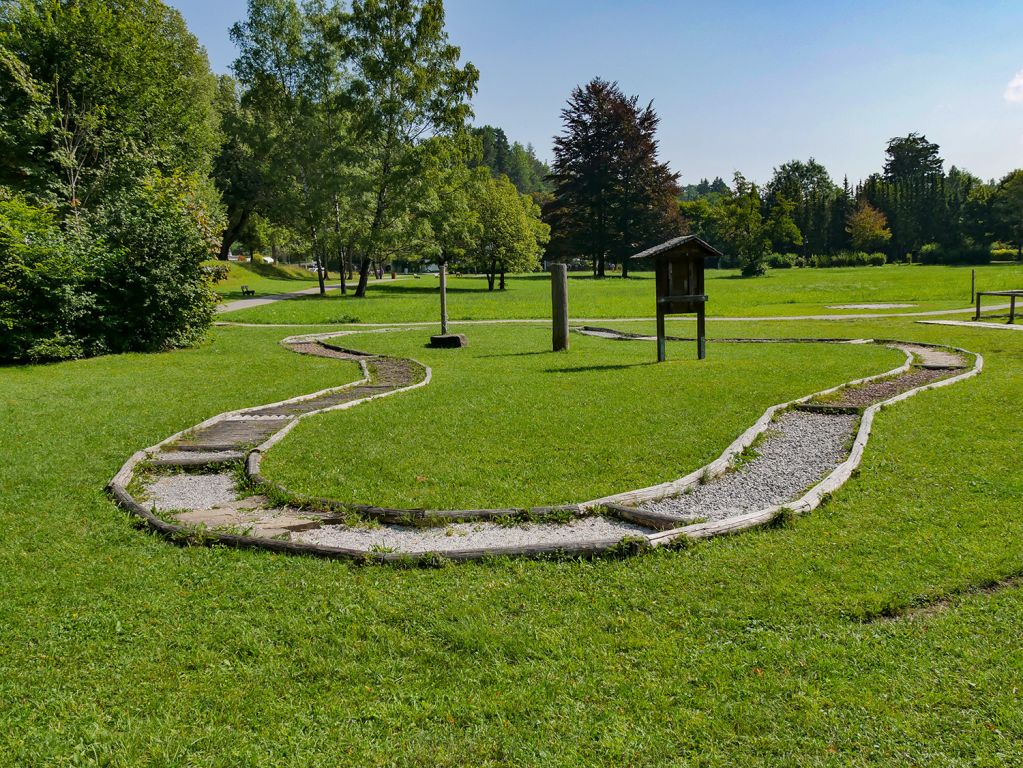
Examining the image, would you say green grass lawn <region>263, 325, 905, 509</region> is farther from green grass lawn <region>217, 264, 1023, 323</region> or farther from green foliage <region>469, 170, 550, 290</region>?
green foliage <region>469, 170, 550, 290</region>

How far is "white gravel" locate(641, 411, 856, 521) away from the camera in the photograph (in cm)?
561

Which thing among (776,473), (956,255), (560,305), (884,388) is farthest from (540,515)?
(956,255)

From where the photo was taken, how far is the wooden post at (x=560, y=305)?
16125 mm

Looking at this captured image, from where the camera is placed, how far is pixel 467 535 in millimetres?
5074

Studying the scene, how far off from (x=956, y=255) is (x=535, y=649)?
83.0m

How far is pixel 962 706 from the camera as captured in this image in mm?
2945

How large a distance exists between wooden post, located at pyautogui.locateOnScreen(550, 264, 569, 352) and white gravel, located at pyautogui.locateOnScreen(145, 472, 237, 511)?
10590 mm

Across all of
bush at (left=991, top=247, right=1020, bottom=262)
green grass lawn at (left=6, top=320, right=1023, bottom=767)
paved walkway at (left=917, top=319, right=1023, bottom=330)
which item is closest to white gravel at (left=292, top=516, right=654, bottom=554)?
green grass lawn at (left=6, top=320, right=1023, bottom=767)

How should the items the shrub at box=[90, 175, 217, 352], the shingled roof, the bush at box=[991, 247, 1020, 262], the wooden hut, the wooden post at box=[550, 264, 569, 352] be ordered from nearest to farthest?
the shingled roof → the wooden hut → the wooden post at box=[550, 264, 569, 352] → the shrub at box=[90, 175, 217, 352] → the bush at box=[991, 247, 1020, 262]

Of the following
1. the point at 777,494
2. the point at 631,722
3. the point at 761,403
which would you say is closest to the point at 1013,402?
the point at 761,403

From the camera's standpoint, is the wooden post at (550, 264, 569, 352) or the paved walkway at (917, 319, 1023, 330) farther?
the paved walkway at (917, 319, 1023, 330)

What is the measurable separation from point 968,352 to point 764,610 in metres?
13.3

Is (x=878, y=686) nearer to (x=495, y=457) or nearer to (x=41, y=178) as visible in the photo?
(x=495, y=457)

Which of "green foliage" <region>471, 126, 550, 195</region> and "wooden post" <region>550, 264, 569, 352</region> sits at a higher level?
"green foliage" <region>471, 126, 550, 195</region>
